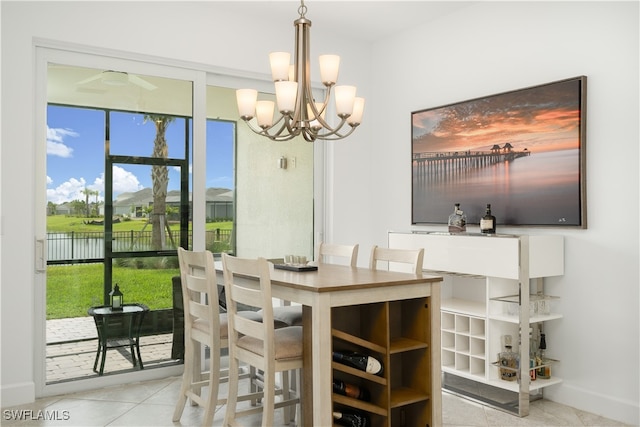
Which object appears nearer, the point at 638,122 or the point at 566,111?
the point at 638,122

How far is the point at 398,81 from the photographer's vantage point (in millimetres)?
4832

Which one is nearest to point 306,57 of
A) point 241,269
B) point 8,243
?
point 241,269

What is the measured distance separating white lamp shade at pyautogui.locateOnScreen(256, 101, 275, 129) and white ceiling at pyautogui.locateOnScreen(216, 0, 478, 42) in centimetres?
137

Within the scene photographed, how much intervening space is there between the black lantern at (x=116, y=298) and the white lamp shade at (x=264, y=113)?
171cm

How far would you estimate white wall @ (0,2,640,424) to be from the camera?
10.7 feet

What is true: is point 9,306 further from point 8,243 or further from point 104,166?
point 104,166

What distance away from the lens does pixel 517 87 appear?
3.83m

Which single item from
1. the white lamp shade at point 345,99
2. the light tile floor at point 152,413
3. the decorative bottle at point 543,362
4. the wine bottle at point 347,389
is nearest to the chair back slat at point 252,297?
the wine bottle at point 347,389

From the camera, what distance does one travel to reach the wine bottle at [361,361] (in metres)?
2.65

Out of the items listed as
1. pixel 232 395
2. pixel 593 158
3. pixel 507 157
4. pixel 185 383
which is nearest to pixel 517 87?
pixel 507 157

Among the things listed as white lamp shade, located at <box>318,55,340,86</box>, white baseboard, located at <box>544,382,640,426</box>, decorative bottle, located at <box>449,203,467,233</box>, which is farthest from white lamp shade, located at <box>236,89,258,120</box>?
white baseboard, located at <box>544,382,640,426</box>

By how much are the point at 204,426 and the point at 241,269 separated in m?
0.92

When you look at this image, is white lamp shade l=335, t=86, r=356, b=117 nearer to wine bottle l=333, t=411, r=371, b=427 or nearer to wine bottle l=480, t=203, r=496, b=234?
wine bottle l=480, t=203, r=496, b=234

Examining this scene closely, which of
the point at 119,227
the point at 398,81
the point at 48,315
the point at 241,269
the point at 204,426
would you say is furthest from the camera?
the point at 398,81
